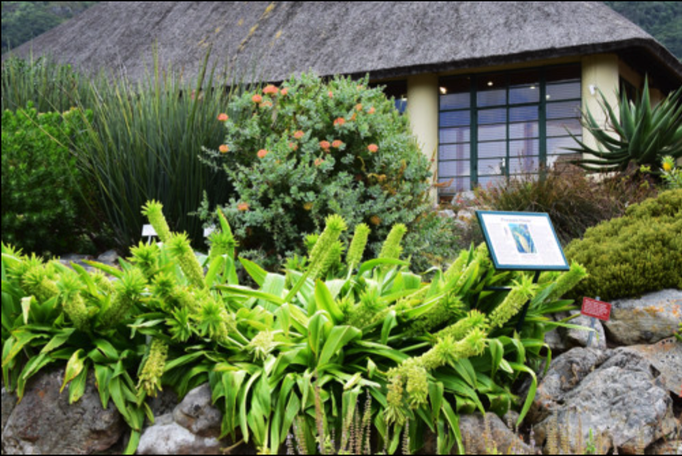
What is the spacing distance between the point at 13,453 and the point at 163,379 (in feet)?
2.15

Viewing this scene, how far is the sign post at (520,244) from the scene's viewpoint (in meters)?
2.88

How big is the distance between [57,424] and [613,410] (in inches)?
92.7

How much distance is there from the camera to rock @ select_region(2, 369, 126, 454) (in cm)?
253

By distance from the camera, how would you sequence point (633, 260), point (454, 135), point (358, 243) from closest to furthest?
point (358, 243)
point (633, 260)
point (454, 135)

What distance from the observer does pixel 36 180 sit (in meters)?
4.96

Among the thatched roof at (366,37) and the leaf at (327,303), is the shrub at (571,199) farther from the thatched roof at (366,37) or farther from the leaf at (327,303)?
the thatched roof at (366,37)

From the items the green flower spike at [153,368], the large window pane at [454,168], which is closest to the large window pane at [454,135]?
the large window pane at [454,168]

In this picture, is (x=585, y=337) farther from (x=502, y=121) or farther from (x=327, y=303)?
(x=502, y=121)

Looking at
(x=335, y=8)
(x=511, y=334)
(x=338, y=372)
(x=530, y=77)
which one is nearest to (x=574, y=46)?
(x=530, y=77)

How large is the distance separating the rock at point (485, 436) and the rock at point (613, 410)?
17cm

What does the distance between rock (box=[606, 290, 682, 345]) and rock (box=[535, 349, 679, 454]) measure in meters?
0.67

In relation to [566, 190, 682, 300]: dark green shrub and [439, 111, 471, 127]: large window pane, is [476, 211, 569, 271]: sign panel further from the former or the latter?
[439, 111, 471, 127]: large window pane

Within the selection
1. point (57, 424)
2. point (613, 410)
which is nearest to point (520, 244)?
point (613, 410)

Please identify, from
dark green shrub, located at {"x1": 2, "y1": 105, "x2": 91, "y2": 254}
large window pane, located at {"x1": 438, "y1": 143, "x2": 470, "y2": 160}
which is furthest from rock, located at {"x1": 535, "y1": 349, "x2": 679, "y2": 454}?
large window pane, located at {"x1": 438, "y1": 143, "x2": 470, "y2": 160}
